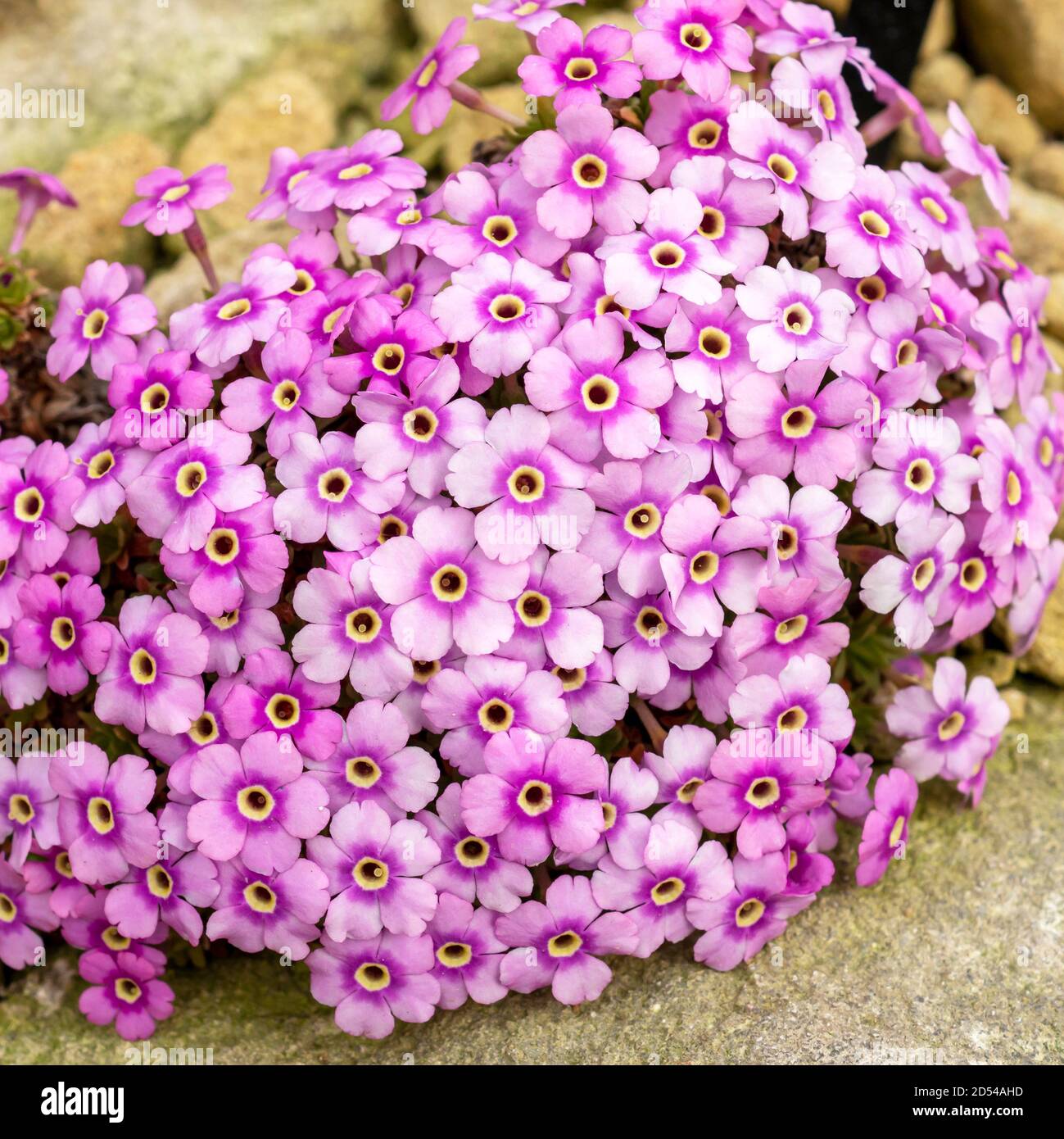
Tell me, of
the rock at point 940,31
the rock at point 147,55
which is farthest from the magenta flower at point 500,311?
the rock at point 940,31

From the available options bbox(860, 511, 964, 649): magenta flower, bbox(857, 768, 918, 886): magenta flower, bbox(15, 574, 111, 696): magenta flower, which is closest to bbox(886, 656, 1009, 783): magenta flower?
bbox(857, 768, 918, 886): magenta flower

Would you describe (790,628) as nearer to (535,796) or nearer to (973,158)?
(535,796)

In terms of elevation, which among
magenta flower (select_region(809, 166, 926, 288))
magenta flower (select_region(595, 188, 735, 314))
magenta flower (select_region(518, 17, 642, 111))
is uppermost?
magenta flower (select_region(809, 166, 926, 288))

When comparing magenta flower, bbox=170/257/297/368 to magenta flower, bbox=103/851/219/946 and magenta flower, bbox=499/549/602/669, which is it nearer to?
magenta flower, bbox=499/549/602/669

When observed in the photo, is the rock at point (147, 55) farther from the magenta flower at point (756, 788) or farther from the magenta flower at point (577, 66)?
the magenta flower at point (756, 788)

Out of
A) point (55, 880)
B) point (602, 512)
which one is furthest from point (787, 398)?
point (55, 880)

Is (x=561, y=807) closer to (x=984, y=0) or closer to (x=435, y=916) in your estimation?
(x=435, y=916)
